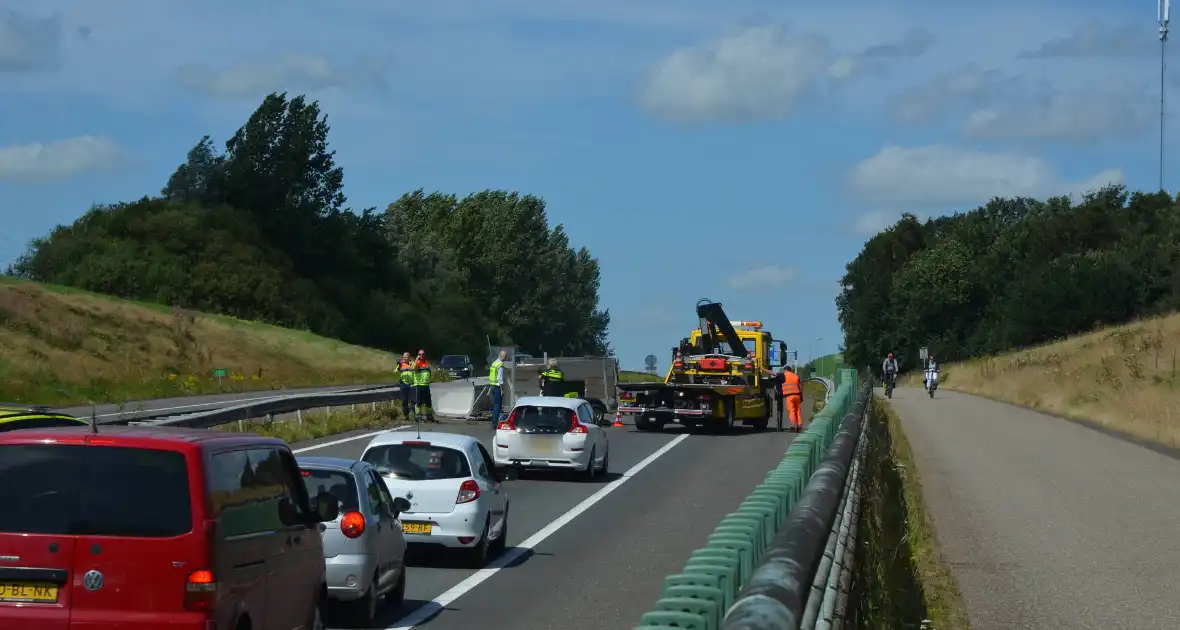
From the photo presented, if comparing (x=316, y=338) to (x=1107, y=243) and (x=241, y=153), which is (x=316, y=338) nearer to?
(x=241, y=153)

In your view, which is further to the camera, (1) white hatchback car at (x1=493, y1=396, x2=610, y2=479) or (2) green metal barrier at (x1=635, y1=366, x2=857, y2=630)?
(1) white hatchback car at (x1=493, y1=396, x2=610, y2=479)

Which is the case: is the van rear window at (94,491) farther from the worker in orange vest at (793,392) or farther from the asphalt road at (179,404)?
the worker in orange vest at (793,392)

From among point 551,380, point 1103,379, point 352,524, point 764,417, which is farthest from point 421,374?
point 352,524

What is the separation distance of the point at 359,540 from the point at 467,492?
13.3ft

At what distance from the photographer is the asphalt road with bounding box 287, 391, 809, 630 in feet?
44.1

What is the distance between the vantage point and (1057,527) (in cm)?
1841

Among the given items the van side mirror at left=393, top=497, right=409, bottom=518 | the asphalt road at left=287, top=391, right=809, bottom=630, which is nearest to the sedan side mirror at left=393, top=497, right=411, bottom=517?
the van side mirror at left=393, top=497, right=409, bottom=518

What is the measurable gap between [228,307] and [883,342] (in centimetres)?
5367

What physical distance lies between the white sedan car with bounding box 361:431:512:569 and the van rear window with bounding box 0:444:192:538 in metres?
8.11

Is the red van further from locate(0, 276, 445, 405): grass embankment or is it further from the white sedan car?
locate(0, 276, 445, 405): grass embankment

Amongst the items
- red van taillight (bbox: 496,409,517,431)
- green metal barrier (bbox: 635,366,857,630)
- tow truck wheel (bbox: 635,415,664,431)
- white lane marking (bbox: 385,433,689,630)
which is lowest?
white lane marking (bbox: 385,433,689,630)

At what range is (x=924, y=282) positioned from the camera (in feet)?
403

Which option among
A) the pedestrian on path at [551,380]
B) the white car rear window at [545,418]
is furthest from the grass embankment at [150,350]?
the white car rear window at [545,418]

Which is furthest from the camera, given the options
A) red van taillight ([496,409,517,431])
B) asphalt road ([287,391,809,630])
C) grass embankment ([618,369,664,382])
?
grass embankment ([618,369,664,382])
